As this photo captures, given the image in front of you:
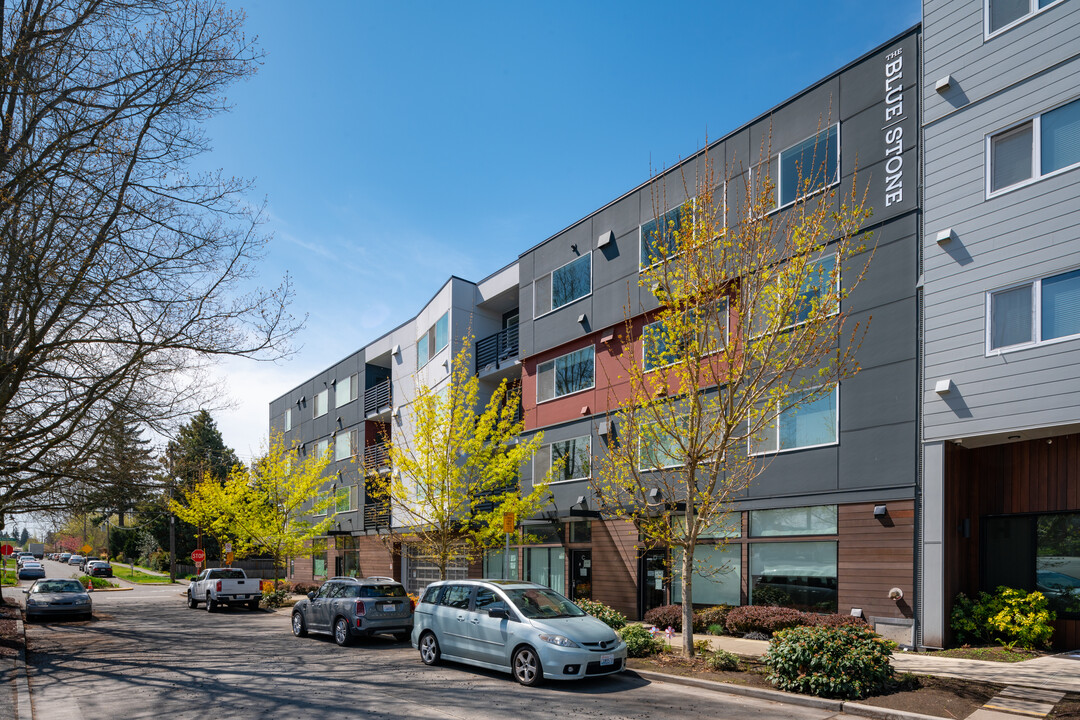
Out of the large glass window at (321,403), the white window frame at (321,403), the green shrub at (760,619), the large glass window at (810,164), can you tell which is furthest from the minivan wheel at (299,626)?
the large glass window at (321,403)

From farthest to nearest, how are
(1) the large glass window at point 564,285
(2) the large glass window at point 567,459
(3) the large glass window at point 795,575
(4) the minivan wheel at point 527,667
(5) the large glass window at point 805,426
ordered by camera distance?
(1) the large glass window at point 564,285 → (2) the large glass window at point 567,459 → (5) the large glass window at point 805,426 → (3) the large glass window at point 795,575 → (4) the minivan wheel at point 527,667

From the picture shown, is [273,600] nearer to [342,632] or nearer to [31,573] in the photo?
[342,632]

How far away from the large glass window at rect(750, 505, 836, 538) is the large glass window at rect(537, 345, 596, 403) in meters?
7.25

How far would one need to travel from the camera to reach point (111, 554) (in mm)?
87062

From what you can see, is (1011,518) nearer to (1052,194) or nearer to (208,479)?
(1052,194)

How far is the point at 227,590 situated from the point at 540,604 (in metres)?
20.9

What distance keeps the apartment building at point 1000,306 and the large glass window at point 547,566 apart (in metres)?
11.9

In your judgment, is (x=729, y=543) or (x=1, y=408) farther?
(x=729, y=543)

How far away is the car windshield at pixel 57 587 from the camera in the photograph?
25.6 m

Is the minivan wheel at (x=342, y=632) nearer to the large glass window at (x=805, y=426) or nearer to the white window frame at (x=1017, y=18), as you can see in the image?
the large glass window at (x=805, y=426)

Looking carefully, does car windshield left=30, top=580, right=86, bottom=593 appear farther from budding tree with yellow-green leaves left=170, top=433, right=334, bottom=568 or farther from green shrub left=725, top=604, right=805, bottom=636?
green shrub left=725, top=604, right=805, bottom=636

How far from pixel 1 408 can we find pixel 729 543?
50.2 feet

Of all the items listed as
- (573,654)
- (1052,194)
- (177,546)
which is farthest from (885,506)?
(177,546)

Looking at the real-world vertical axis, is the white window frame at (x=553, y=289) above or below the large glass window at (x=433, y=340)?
above
